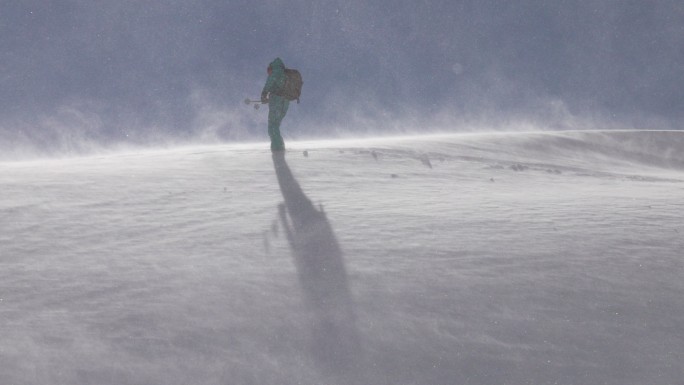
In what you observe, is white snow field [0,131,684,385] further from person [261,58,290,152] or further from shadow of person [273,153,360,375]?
person [261,58,290,152]

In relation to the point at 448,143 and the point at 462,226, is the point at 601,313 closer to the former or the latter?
the point at 462,226

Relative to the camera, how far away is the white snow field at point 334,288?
144 centimetres

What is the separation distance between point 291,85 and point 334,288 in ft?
18.6

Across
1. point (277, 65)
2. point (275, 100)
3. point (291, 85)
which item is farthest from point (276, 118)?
point (277, 65)

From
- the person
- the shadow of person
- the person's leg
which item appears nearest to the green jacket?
the person

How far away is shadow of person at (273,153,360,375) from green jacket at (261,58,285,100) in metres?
3.95

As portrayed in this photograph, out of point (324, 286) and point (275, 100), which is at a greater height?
point (275, 100)

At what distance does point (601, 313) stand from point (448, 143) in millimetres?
8221

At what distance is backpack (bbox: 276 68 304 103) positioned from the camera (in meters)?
7.14

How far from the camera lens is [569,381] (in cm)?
139

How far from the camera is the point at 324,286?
6.51 ft

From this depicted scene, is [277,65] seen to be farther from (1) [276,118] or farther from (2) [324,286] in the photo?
(2) [324,286]

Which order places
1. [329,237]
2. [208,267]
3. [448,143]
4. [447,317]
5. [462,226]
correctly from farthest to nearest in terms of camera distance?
1. [448,143]
2. [462,226]
3. [329,237]
4. [208,267]
5. [447,317]

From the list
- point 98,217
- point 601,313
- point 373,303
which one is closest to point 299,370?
point 373,303
